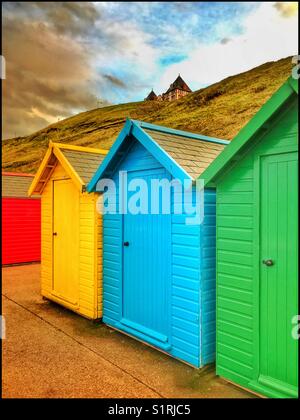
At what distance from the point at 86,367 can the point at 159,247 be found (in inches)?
78.3

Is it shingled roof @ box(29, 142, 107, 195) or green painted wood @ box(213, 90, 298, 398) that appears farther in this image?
shingled roof @ box(29, 142, 107, 195)

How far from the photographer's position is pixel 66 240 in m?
7.31

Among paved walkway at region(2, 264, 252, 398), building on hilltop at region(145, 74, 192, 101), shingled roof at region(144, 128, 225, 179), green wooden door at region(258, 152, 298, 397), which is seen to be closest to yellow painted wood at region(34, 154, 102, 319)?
paved walkway at region(2, 264, 252, 398)

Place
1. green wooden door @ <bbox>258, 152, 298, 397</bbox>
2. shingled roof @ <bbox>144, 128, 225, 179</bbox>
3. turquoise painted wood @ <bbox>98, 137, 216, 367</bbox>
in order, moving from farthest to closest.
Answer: shingled roof @ <bbox>144, 128, 225, 179</bbox> → turquoise painted wood @ <bbox>98, 137, 216, 367</bbox> → green wooden door @ <bbox>258, 152, 298, 397</bbox>

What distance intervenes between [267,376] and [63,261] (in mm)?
4975

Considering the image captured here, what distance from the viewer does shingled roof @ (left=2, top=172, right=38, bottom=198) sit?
13.1 metres

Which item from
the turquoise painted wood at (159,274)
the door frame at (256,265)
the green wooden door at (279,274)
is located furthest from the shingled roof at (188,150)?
the green wooden door at (279,274)

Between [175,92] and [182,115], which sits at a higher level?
[175,92]

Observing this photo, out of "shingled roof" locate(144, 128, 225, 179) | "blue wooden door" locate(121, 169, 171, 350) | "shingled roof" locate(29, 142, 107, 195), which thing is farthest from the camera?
"shingled roof" locate(29, 142, 107, 195)

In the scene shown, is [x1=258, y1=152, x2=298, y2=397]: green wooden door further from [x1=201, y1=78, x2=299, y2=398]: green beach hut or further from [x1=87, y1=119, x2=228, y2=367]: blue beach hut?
[x1=87, y1=119, x2=228, y2=367]: blue beach hut

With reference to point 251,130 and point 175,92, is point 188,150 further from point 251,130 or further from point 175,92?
point 175,92

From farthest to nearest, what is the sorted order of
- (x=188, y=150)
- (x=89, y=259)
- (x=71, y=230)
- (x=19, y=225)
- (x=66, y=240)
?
1. (x=19, y=225)
2. (x=66, y=240)
3. (x=71, y=230)
4. (x=89, y=259)
5. (x=188, y=150)

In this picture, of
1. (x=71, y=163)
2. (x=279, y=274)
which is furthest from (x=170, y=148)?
(x=71, y=163)
